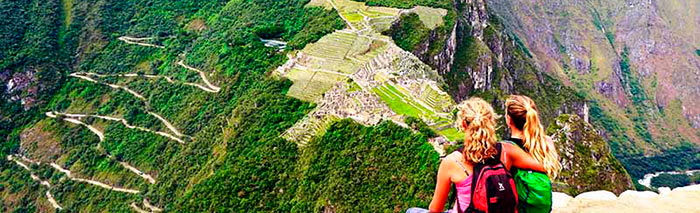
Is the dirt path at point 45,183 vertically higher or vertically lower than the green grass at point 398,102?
lower

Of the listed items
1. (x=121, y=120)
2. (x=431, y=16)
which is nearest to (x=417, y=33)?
(x=431, y=16)

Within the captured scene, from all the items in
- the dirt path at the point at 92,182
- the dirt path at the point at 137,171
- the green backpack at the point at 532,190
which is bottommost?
the dirt path at the point at 92,182

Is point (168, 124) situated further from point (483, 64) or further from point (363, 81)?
point (483, 64)

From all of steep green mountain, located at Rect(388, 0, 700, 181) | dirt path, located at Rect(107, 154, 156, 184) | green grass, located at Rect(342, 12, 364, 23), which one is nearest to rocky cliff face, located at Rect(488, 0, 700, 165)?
steep green mountain, located at Rect(388, 0, 700, 181)

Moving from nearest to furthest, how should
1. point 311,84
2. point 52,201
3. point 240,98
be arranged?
point 311,84, point 240,98, point 52,201

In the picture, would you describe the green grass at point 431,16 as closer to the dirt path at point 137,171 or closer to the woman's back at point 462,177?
the dirt path at point 137,171

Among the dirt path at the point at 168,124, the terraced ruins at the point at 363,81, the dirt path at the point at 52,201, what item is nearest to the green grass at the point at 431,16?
the terraced ruins at the point at 363,81

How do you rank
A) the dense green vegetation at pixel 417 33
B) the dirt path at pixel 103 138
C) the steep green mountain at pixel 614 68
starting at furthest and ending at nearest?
the steep green mountain at pixel 614 68 → the dirt path at pixel 103 138 → the dense green vegetation at pixel 417 33
